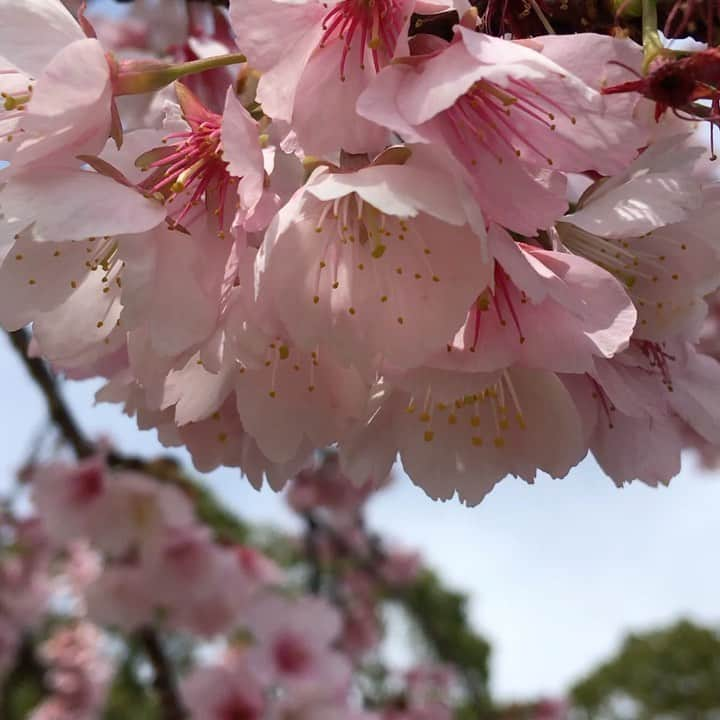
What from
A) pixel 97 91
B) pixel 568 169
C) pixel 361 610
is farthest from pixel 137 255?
pixel 361 610

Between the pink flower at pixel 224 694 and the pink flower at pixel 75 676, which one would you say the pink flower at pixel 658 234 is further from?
the pink flower at pixel 75 676

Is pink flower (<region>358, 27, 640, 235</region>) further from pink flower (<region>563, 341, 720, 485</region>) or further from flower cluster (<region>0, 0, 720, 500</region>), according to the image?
pink flower (<region>563, 341, 720, 485</region>)

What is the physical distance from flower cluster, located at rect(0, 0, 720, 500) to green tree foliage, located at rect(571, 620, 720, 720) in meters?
14.2

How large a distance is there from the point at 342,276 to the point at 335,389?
97mm

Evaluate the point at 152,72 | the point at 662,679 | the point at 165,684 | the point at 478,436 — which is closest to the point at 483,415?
the point at 478,436

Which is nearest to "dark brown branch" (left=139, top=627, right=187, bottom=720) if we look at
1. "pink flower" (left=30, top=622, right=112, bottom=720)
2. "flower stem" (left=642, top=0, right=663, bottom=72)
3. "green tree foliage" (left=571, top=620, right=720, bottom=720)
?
"flower stem" (left=642, top=0, right=663, bottom=72)

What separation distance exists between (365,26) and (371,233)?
0.52 ft

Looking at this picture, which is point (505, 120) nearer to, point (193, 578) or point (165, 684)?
point (165, 684)

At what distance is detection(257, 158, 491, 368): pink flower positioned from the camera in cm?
55

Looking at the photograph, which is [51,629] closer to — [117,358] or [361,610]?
[361,610]

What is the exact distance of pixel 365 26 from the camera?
0.60m

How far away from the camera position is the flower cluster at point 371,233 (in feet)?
1.82

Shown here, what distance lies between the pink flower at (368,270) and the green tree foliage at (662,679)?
14.4 meters

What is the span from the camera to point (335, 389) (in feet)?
2.21
